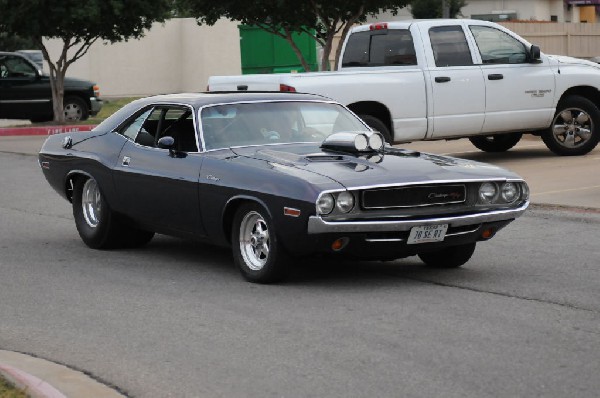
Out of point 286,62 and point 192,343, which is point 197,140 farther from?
point 286,62

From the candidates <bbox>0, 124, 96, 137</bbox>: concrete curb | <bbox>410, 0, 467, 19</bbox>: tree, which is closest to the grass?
<bbox>0, 124, 96, 137</bbox>: concrete curb

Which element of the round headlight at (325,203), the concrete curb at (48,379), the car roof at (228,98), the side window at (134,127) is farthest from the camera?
the side window at (134,127)

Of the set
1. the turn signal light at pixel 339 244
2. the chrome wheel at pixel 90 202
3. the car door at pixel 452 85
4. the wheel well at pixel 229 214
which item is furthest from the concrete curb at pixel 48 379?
the car door at pixel 452 85

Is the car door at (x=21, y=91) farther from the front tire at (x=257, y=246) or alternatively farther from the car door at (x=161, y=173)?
the front tire at (x=257, y=246)

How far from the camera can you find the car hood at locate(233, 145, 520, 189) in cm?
906

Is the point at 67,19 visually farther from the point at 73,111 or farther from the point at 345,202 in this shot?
the point at 345,202

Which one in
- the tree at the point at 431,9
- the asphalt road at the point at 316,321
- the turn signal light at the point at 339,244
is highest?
the tree at the point at 431,9

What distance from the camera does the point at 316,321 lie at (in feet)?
26.6

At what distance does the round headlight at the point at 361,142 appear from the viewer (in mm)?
9789

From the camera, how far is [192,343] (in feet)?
24.7

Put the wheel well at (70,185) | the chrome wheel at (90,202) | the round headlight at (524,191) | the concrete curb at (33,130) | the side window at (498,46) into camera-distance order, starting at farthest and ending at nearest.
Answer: the concrete curb at (33,130) → the side window at (498,46) → the wheel well at (70,185) → the chrome wheel at (90,202) → the round headlight at (524,191)

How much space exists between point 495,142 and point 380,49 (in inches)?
127

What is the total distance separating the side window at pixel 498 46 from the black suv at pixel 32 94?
17.1 m

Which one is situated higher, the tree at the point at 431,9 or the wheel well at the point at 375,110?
the tree at the point at 431,9
